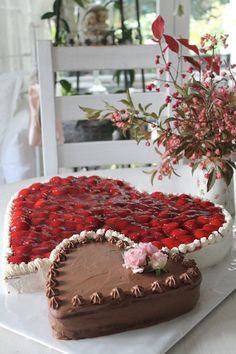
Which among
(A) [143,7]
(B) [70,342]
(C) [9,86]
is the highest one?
(A) [143,7]

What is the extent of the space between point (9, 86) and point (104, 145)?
Result: 1515 millimetres

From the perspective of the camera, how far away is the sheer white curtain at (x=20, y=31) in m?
3.32

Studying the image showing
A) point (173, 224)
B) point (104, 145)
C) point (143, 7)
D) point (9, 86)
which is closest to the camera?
point (173, 224)

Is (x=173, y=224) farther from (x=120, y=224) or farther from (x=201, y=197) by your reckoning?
(x=201, y=197)

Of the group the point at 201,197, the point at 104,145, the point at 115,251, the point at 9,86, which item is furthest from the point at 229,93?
the point at 9,86

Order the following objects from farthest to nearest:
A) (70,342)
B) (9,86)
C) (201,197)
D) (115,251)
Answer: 1. (9,86)
2. (201,197)
3. (115,251)
4. (70,342)

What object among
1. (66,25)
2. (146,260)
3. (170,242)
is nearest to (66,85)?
(66,25)

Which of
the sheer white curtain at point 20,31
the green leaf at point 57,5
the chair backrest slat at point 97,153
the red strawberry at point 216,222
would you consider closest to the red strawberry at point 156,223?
the red strawberry at point 216,222

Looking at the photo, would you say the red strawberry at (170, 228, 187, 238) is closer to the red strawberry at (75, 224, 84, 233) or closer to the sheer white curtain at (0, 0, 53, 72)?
the red strawberry at (75, 224, 84, 233)

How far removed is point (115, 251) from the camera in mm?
931

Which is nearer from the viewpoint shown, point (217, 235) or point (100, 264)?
point (100, 264)

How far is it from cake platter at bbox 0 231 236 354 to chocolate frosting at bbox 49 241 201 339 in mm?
14

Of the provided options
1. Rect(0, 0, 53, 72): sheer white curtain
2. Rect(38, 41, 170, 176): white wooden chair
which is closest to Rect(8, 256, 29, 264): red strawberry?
Rect(38, 41, 170, 176): white wooden chair

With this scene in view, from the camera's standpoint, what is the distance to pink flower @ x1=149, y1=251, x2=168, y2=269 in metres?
0.85
